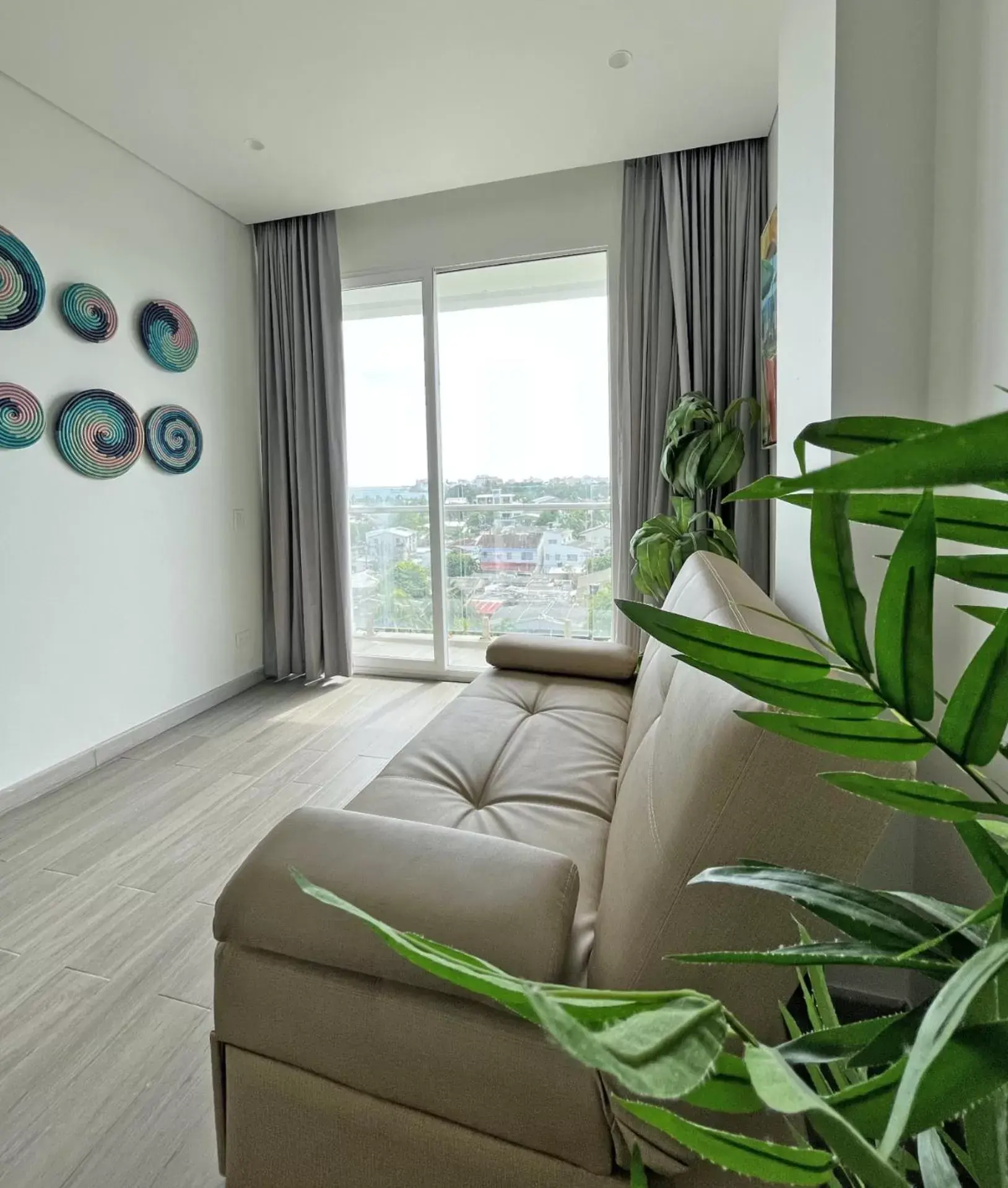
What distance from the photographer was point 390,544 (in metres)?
4.01

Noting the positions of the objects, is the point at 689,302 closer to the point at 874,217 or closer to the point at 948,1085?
the point at 874,217

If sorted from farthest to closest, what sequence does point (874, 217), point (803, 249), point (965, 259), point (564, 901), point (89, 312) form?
point (89, 312), point (803, 249), point (874, 217), point (965, 259), point (564, 901)

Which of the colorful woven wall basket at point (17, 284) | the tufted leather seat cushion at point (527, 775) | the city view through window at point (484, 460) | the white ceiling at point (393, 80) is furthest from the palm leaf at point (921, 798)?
the city view through window at point (484, 460)

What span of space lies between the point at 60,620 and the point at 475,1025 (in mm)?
2571

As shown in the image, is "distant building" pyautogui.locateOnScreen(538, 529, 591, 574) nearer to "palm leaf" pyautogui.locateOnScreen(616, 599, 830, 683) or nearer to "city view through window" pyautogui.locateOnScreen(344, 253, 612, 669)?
"city view through window" pyautogui.locateOnScreen(344, 253, 612, 669)

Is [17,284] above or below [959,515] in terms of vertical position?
above

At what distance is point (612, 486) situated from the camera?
3.50 metres

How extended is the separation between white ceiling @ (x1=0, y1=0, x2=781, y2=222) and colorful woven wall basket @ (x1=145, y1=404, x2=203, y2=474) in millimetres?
1114

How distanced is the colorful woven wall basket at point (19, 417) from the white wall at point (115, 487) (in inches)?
1.9

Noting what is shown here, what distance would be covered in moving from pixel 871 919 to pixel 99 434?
125 inches

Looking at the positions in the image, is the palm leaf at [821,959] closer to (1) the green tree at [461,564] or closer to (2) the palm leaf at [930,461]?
(2) the palm leaf at [930,461]

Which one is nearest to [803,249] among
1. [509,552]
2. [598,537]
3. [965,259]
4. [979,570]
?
[965,259]

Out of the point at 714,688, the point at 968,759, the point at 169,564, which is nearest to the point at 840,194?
the point at 714,688

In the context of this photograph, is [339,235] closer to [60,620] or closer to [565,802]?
[60,620]
